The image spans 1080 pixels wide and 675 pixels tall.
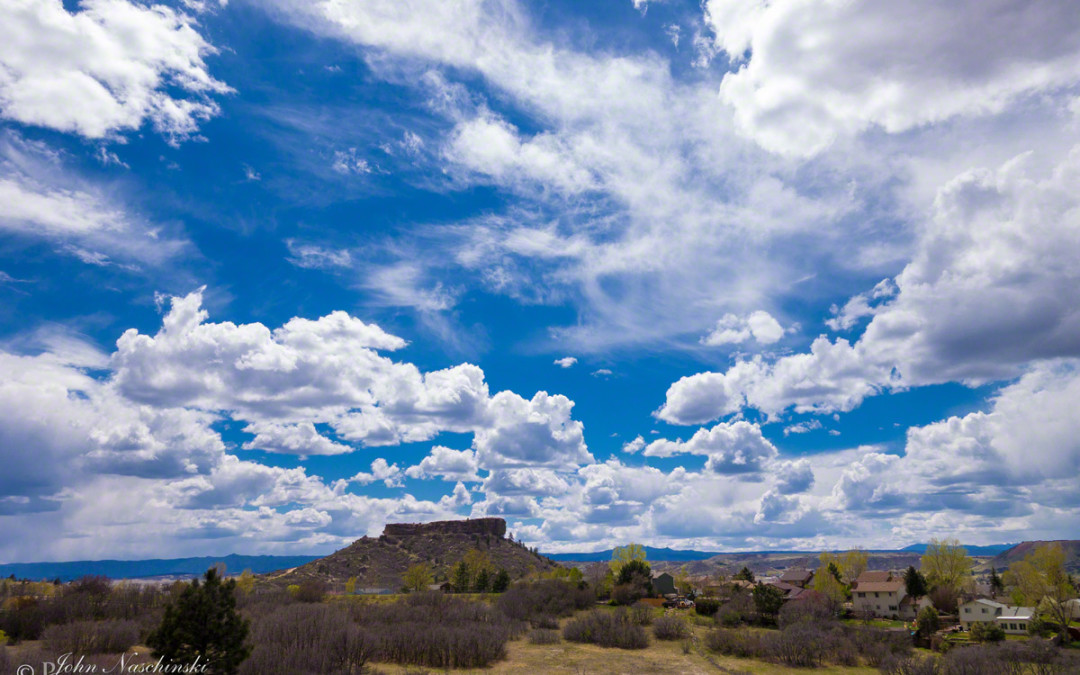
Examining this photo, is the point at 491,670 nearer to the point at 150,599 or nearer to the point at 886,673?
the point at 886,673

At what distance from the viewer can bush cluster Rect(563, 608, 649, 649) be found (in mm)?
37750

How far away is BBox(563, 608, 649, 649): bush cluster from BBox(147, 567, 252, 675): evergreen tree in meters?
27.4

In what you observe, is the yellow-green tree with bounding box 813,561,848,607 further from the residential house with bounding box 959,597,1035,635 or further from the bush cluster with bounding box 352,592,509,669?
the bush cluster with bounding box 352,592,509,669

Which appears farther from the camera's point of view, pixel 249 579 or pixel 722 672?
pixel 249 579

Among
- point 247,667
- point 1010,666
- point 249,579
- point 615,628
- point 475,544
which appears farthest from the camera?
point 475,544

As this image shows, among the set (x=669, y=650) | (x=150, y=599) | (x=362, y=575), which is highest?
(x=150, y=599)

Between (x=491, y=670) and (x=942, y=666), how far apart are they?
74.9 feet

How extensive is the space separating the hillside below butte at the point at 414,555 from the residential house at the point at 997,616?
67348 millimetres

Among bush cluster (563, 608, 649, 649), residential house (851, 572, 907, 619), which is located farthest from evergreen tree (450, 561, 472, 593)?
residential house (851, 572, 907, 619)

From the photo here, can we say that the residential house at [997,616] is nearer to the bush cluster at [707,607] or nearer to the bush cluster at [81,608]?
the bush cluster at [707,607]

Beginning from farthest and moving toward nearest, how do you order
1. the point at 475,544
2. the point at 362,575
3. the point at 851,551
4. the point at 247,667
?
the point at 475,544
the point at 362,575
the point at 851,551
the point at 247,667

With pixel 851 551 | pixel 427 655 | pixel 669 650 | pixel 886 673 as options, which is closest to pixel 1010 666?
pixel 886 673

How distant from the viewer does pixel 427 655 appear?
98.8 feet

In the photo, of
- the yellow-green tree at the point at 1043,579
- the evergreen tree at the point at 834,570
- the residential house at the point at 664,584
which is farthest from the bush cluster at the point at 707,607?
the yellow-green tree at the point at 1043,579
